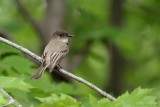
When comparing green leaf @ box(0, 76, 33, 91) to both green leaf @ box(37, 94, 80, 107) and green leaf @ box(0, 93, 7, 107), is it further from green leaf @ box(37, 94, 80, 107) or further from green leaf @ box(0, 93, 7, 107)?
green leaf @ box(0, 93, 7, 107)

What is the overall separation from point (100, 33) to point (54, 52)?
3.58 meters

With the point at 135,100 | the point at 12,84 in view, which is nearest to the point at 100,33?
the point at 135,100

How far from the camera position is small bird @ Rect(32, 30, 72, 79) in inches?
207

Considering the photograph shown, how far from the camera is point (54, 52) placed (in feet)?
18.6

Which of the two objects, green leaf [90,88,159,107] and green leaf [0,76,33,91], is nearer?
green leaf [0,76,33,91]

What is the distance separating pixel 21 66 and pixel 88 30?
178 inches

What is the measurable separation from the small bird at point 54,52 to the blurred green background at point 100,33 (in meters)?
1.65

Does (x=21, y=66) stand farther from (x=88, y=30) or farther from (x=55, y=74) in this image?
(x=88, y=30)

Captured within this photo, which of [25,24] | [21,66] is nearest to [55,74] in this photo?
[25,24]

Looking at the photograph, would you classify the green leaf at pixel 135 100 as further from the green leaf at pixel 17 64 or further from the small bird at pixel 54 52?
the green leaf at pixel 17 64

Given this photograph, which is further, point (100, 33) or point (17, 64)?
point (100, 33)

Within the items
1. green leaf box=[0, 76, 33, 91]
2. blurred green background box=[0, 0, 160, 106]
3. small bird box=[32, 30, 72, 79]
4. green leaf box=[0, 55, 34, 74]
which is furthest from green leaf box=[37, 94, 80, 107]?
blurred green background box=[0, 0, 160, 106]

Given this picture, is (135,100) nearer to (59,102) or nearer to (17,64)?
(59,102)

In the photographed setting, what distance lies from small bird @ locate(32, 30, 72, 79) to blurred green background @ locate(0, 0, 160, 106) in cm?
165
